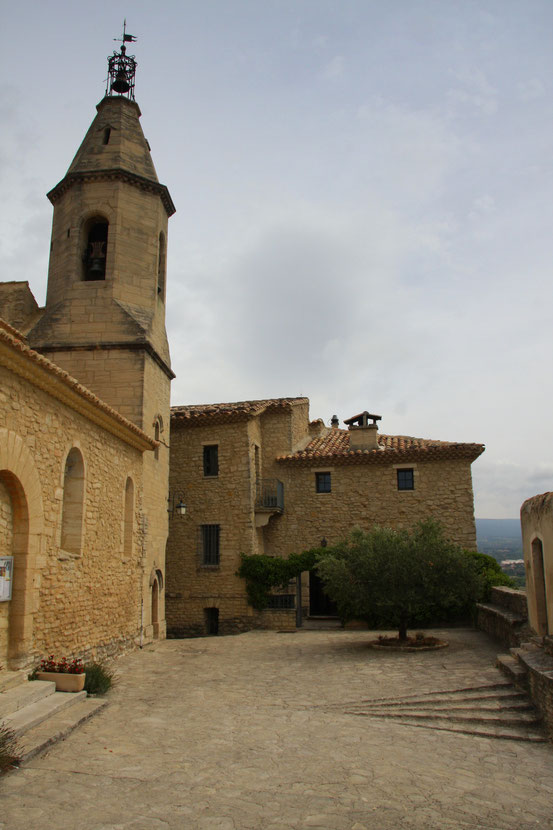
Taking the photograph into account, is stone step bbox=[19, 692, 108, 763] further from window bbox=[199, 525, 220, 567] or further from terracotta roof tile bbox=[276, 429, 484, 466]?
terracotta roof tile bbox=[276, 429, 484, 466]

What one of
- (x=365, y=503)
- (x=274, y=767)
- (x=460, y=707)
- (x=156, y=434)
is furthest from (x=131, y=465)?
(x=365, y=503)

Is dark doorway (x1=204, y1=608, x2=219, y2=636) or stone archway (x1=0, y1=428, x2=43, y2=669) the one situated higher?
stone archway (x1=0, y1=428, x2=43, y2=669)

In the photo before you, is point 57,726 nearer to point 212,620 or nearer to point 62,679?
point 62,679

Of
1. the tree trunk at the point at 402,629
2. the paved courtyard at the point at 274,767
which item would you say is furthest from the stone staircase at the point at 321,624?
the paved courtyard at the point at 274,767

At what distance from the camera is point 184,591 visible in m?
21.6

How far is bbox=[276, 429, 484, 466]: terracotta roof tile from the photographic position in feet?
71.7

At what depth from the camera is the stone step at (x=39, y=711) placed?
6805 mm

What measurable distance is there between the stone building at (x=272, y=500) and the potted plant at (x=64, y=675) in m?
12.6

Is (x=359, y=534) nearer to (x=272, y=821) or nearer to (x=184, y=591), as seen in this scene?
(x=184, y=591)

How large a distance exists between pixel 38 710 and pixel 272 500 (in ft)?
50.2

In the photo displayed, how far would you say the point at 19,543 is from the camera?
8859 millimetres

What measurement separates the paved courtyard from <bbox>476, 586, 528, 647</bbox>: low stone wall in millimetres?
2571

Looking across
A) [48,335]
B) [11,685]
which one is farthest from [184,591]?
[11,685]

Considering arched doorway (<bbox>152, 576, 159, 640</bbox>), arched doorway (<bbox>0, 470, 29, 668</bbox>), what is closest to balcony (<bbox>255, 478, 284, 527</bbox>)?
arched doorway (<bbox>152, 576, 159, 640</bbox>)
